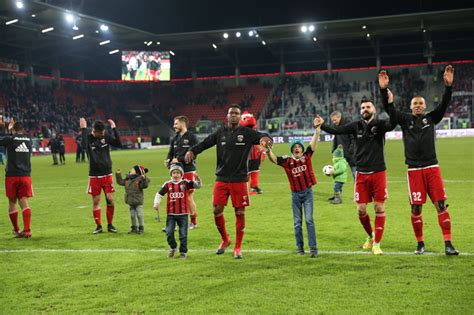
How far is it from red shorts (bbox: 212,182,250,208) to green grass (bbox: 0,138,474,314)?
83 centimetres

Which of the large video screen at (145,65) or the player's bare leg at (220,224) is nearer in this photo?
the player's bare leg at (220,224)

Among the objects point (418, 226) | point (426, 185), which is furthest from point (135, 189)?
point (426, 185)

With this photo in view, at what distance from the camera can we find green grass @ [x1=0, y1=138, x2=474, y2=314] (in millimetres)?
5938

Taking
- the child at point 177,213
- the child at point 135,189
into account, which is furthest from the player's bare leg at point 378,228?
the child at point 135,189

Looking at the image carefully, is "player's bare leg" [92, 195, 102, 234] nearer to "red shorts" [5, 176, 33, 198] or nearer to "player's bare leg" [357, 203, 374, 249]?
"red shorts" [5, 176, 33, 198]

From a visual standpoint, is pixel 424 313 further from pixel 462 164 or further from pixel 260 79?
pixel 260 79

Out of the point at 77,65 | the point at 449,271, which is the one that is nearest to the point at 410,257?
Answer: the point at 449,271

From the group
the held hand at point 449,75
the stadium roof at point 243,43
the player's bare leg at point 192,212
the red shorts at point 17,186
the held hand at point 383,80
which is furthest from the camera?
the stadium roof at point 243,43

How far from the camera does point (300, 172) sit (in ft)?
27.1

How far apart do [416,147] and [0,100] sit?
176ft

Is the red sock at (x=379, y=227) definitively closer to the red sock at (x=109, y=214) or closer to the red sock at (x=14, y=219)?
the red sock at (x=109, y=214)

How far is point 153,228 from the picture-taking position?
36.6ft

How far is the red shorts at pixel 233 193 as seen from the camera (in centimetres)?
829

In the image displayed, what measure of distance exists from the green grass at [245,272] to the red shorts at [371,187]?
858 millimetres
